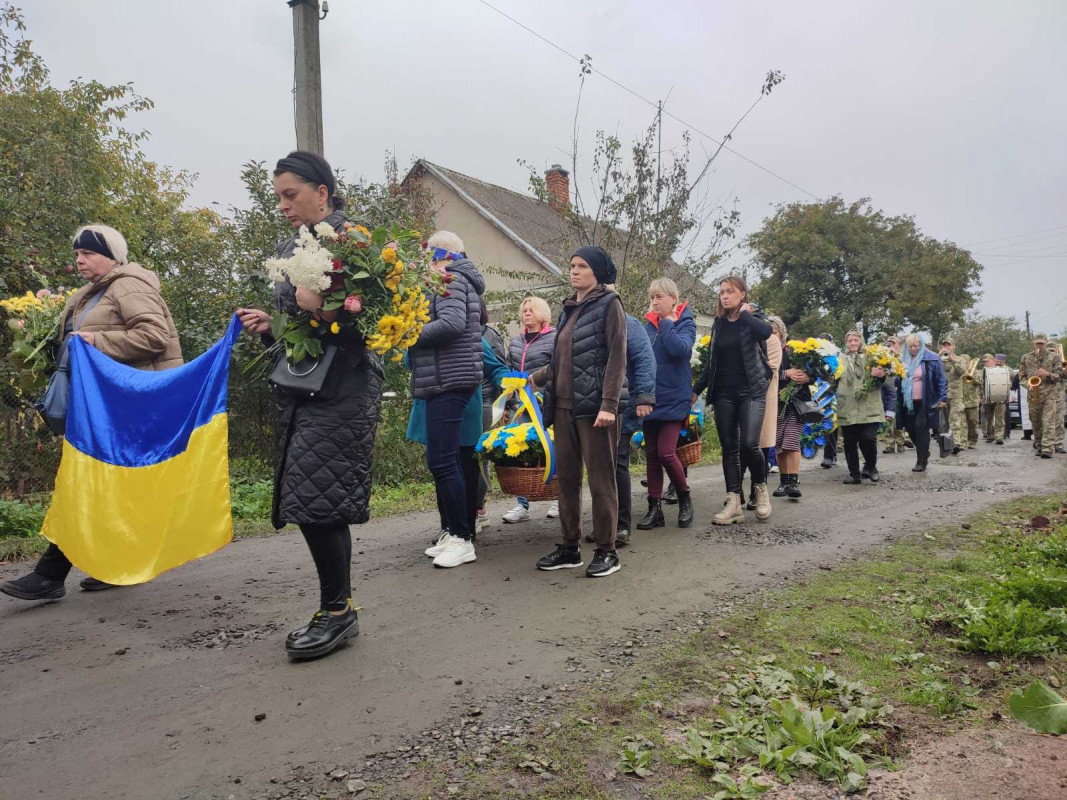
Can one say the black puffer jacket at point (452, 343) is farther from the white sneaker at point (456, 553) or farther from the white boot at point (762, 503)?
the white boot at point (762, 503)

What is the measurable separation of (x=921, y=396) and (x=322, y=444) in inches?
419

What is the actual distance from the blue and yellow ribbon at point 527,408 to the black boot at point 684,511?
1.76 m

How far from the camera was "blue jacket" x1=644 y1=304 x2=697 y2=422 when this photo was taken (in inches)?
269

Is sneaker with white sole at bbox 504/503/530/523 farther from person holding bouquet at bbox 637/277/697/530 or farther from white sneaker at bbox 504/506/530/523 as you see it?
person holding bouquet at bbox 637/277/697/530

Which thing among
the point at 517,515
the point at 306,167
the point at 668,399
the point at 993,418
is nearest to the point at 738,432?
the point at 668,399

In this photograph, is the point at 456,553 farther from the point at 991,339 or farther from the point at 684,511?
the point at 991,339

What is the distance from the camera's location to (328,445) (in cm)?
363

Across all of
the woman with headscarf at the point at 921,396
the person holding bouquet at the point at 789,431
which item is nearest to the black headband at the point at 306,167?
the person holding bouquet at the point at 789,431

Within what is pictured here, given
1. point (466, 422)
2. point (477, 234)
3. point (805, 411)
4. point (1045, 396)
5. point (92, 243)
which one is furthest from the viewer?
point (477, 234)

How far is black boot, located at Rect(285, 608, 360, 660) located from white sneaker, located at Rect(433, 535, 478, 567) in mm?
1589

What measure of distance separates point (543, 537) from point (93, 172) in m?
8.47

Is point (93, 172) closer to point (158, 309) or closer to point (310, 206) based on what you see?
point (158, 309)

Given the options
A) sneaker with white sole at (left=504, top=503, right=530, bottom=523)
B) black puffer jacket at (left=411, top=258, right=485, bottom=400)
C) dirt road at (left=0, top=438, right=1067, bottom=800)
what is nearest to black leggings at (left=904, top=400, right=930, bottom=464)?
dirt road at (left=0, top=438, right=1067, bottom=800)

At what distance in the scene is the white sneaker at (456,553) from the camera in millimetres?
5441
